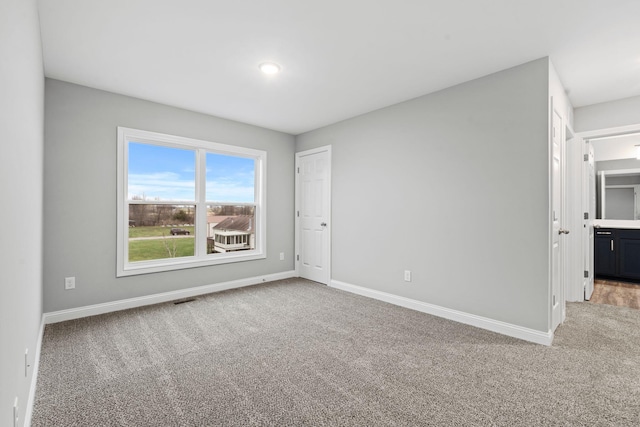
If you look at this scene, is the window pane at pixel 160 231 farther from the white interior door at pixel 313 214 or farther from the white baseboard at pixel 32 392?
the white interior door at pixel 313 214

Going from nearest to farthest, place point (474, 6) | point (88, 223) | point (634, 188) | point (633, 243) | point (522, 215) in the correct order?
point (474, 6) < point (522, 215) < point (88, 223) < point (633, 243) < point (634, 188)

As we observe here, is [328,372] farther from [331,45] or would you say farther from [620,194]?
[620,194]

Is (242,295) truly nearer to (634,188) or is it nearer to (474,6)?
(474,6)

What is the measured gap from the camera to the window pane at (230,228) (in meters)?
4.38

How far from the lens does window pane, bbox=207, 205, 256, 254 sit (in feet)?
14.4

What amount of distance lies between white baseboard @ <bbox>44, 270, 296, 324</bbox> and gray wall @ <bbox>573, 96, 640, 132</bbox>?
15.3 ft

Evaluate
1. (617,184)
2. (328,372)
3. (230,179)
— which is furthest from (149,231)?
(617,184)

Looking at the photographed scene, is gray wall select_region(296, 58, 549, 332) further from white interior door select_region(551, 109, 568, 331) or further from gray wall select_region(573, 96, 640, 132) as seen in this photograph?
gray wall select_region(573, 96, 640, 132)

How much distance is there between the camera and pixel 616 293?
4.22 metres

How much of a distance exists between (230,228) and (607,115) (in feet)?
16.6

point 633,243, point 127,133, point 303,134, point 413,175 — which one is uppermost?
point 303,134

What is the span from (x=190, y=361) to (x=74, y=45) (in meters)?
2.72

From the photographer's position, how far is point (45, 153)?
2.99 meters

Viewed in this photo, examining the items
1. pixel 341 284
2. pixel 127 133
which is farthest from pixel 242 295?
pixel 127 133
